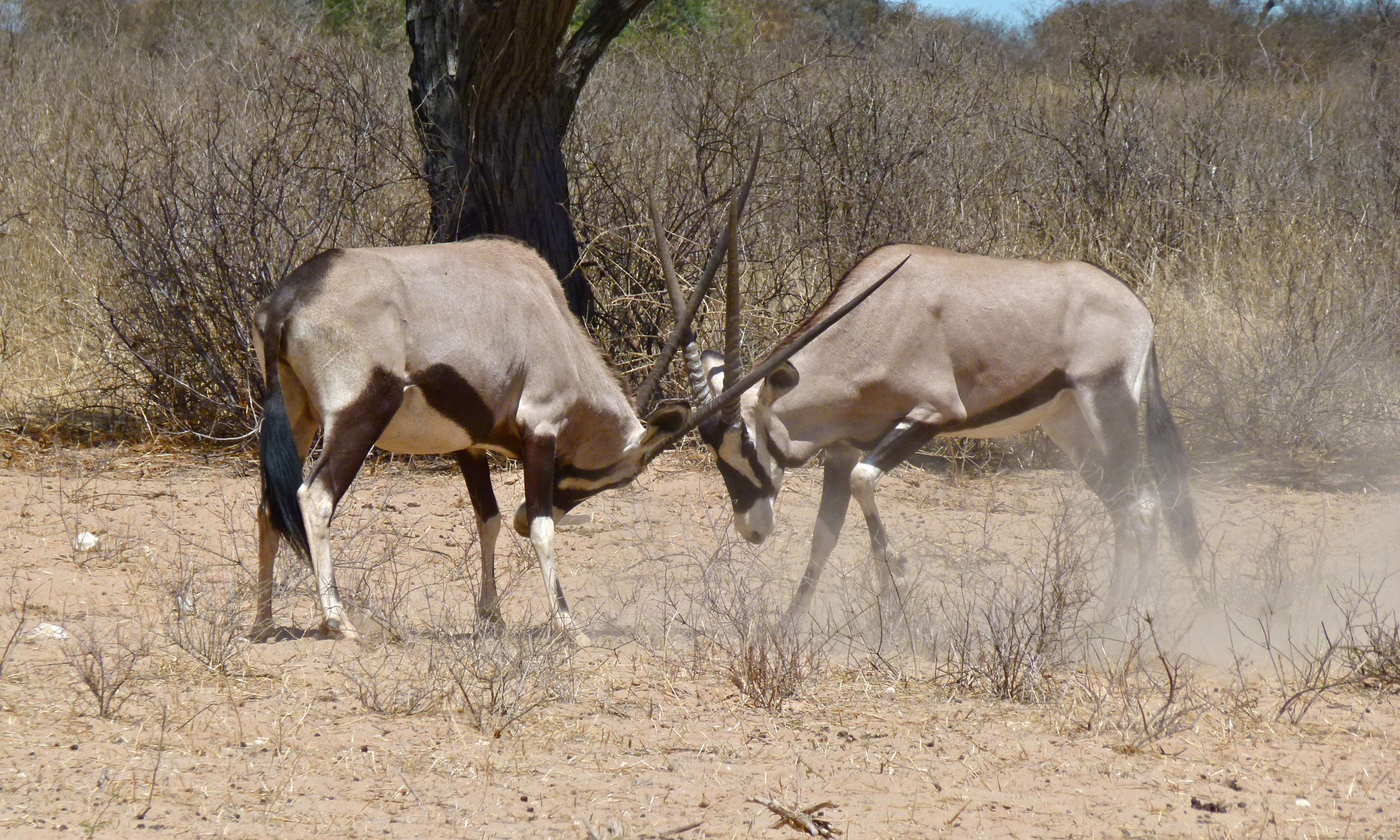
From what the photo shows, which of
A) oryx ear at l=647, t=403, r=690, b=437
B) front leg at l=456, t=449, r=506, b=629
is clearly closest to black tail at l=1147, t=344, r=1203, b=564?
oryx ear at l=647, t=403, r=690, b=437

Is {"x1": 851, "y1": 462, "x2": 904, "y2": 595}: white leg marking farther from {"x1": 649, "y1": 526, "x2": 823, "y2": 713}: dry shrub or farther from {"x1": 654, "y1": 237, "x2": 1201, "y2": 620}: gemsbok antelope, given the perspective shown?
{"x1": 649, "y1": 526, "x2": 823, "y2": 713}: dry shrub

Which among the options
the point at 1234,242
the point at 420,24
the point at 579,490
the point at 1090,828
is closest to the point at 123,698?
the point at 579,490

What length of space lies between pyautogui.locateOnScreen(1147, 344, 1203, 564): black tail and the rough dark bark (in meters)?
3.34

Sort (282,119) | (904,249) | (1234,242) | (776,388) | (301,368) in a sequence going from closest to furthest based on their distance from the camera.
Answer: (301,368)
(776,388)
(904,249)
(282,119)
(1234,242)

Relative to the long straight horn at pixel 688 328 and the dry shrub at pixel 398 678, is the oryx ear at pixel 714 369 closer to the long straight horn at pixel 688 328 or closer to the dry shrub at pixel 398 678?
the long straight horn at pixel 688 328

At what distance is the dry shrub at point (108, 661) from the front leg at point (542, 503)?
1.43m

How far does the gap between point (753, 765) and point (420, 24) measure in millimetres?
5451

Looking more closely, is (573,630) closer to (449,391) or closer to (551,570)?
(551,570)

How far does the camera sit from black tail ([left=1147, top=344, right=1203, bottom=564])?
616cm

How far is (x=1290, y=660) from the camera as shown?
4520 millimetres

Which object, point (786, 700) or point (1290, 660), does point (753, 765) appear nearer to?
point (786, 700)

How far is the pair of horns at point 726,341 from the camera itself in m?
5.28

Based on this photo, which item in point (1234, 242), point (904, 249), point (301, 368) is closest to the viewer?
point (301, 368)

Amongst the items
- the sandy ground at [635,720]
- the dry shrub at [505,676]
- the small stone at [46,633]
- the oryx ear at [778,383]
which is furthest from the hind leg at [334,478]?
the oryx ear at [778,383]
